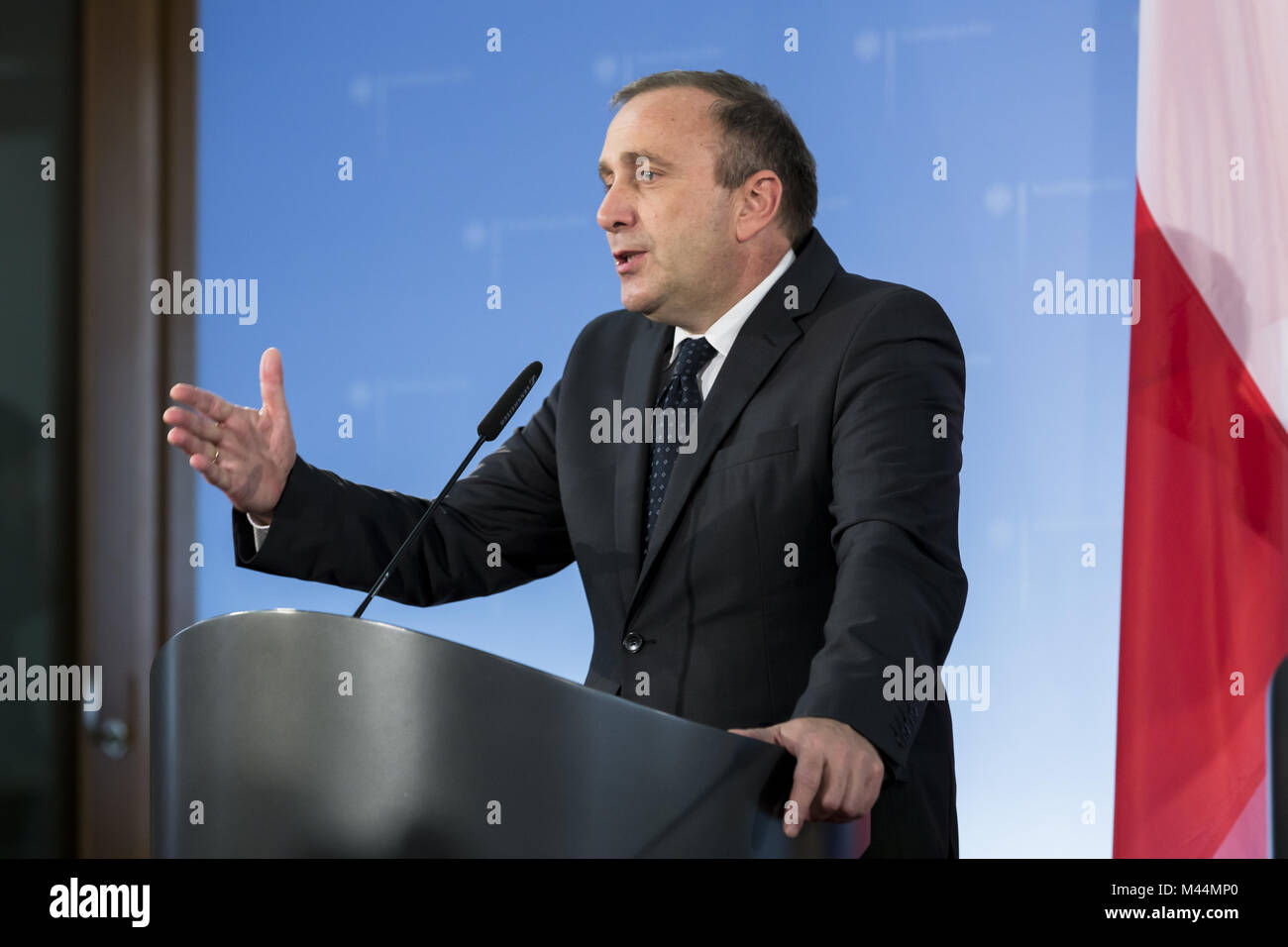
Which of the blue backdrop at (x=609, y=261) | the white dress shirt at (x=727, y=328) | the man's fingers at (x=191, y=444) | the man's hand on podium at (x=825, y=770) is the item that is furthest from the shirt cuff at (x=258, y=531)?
the blue backdrop at (x=609, y=261)

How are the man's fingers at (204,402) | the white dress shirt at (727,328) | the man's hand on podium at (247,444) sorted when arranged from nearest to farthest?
the man's fingers at (204,402)
the man's hand on podium at (247,444)
the white dress shirt at (727,328)

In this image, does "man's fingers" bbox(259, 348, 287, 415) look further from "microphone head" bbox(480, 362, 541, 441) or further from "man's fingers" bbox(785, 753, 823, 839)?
"man's fingers" bbox(785, 753, 823, 839)

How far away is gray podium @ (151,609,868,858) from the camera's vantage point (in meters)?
0.92

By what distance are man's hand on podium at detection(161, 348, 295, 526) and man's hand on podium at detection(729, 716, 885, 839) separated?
2.33 ft

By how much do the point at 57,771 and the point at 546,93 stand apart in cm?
170

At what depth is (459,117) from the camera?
2.66m

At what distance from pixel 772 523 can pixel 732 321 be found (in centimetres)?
36

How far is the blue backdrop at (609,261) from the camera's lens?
2326 mm

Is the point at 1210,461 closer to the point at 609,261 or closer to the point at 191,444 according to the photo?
the point at 609,261

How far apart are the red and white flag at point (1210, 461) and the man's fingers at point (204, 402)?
1445mm

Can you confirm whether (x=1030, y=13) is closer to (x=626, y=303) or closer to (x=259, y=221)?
(x=626, y=303)

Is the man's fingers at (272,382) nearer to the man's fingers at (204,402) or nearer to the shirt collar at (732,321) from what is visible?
the man's fingers at (204,402)

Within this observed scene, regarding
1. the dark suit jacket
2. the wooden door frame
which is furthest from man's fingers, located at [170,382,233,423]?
the wooden door frame

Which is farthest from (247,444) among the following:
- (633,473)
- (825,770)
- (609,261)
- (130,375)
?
(130,375)
